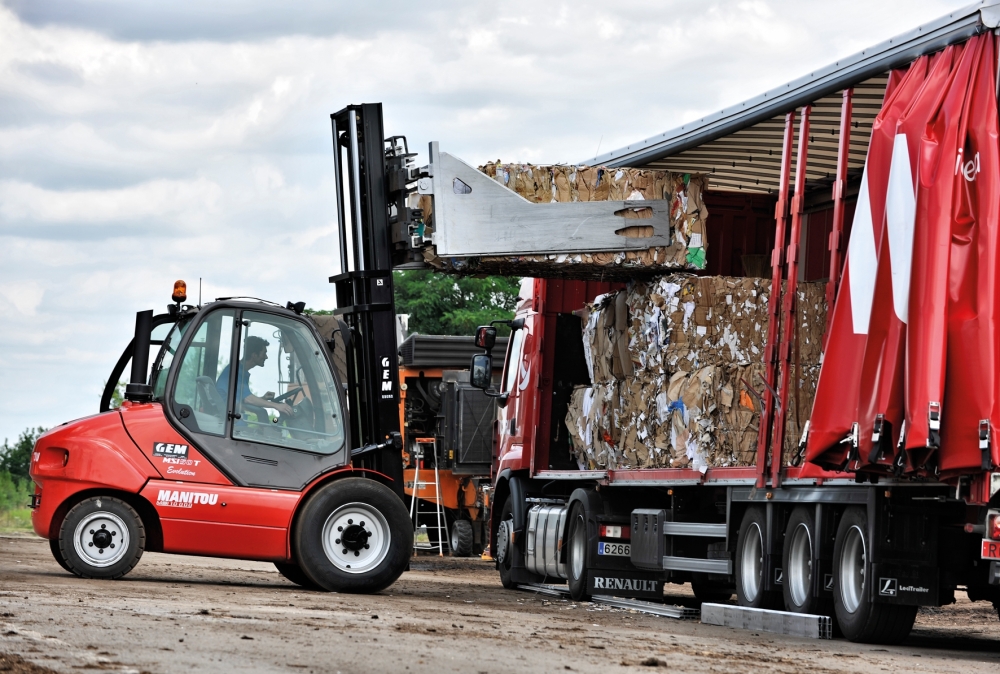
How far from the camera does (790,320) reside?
34.3 feet

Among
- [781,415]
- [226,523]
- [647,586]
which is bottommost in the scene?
[647,586]

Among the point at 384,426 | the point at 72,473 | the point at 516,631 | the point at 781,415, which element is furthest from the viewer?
the point at 384,426

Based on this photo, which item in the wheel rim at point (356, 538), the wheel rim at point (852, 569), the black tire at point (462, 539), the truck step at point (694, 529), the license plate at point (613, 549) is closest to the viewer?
the wheel rim at point (852, 569)

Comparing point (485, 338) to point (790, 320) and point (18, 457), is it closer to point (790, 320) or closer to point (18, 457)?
point (790, 320)

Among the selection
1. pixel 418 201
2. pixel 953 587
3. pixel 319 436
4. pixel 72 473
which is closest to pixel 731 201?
pixel 418 201

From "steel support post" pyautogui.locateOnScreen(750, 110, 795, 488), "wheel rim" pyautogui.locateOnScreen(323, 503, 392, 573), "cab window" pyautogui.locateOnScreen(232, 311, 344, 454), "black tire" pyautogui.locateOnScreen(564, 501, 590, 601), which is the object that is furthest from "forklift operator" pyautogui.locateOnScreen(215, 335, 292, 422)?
"steel support post" pyautogui.locateOnScreen(750, 110, 795, 488)

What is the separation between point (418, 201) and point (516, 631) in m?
4.20

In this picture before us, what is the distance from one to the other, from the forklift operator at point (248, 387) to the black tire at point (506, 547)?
4.16 meters

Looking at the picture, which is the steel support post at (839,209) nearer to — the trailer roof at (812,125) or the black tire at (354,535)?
the trailer roof at (812,125)

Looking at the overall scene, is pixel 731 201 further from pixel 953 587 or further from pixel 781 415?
pixel 953 587

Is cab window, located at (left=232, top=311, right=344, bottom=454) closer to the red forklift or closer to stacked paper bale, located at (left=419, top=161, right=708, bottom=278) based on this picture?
the red forklift

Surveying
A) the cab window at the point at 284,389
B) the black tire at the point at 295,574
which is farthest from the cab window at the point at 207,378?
the black tire at the point at 295,574

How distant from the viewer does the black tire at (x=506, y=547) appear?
1550 cm

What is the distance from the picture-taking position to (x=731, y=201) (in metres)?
13.8
